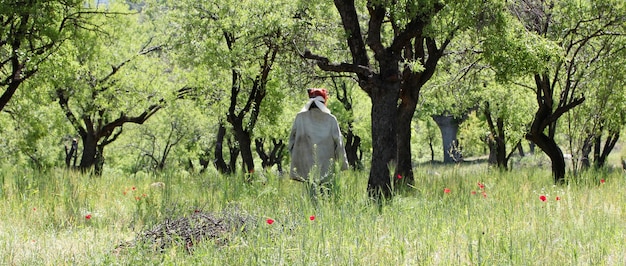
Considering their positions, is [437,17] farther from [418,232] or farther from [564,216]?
[418,232]

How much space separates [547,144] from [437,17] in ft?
19.9

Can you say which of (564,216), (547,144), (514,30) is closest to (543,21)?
(514,30)

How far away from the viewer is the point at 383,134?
9.84 m

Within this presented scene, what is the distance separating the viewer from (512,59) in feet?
33.0

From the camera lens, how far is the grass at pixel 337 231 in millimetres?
5031

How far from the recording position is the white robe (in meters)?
8.93

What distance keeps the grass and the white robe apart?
2.44 ft

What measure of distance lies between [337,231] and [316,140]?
3.10 meters

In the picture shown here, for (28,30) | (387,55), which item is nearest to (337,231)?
(387,55)

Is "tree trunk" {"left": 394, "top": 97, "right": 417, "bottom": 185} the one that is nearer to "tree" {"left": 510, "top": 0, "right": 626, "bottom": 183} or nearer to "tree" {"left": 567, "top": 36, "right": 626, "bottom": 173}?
"tree" {"left": 510, "top": 0, "right": 626, "bottom": 183}

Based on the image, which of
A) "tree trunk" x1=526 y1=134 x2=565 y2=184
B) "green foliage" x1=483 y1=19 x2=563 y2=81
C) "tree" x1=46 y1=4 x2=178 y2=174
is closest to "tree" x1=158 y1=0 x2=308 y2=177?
"tree" x1=46 y1=4 x2=178 y2=174

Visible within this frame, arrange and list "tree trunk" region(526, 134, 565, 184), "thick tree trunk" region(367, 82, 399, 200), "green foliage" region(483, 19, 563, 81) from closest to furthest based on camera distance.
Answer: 1. "thick tree trunk" region(367, 82, 399, 200)
2. "green foliage" region(483, 19, 563, 81)
3. "tree trunk" region(526, 134, 565, 184)

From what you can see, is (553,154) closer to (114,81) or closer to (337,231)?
(337,231)

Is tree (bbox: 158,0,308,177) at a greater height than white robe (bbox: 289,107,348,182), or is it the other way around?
tree (bbox: 158,0,308,177)
